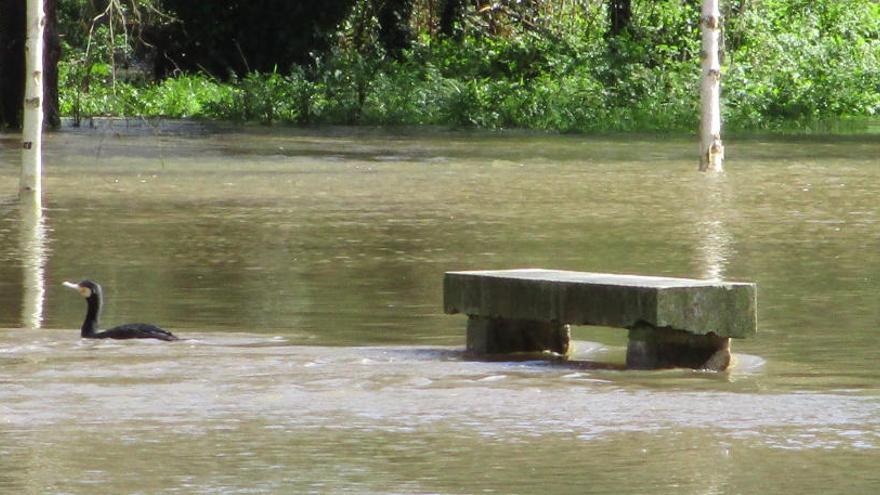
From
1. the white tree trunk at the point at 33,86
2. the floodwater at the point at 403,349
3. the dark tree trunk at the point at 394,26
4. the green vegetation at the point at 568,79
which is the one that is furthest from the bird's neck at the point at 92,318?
the dark tree trunk at the point at 394,26

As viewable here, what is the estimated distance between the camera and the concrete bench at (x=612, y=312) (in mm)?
11250

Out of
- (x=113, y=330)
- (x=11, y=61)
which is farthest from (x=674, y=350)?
(x=11, y=61)

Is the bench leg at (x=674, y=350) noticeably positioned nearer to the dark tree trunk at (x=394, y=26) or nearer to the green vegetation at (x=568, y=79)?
the green vegetation at (x=568, y=79)

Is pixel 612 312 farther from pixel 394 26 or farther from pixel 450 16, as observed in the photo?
pixel 450 16

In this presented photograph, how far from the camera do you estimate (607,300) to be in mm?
11570

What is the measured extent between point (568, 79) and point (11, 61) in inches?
532

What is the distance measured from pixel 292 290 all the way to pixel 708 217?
8.01 m

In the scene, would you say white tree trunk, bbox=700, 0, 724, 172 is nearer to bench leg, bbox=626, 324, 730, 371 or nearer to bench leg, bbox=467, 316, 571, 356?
bench leg, bbox=467, 316, 571, 356

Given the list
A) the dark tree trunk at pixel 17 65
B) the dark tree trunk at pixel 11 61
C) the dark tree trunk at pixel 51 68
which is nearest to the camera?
the dark tree trunk at pixel 51 68

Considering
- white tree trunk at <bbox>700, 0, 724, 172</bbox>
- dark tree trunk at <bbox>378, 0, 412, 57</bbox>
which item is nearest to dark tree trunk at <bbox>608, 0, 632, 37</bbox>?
dark tree trunk at <bbox>378, 0, 412, 57</bbox>

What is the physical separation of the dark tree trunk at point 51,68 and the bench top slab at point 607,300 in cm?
3102

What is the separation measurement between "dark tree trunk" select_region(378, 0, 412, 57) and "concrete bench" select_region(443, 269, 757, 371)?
47828 mm

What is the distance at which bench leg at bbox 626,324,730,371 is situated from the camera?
1145 centimetres

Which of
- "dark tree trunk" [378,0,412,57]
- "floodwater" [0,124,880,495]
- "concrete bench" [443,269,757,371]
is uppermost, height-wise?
"dark tree trunk" [378,0,412,57]
